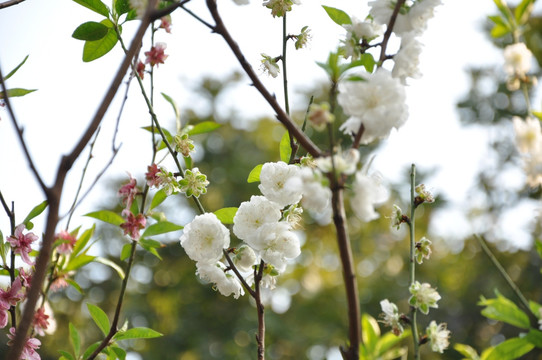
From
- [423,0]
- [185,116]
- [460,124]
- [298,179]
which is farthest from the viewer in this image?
[185,116]

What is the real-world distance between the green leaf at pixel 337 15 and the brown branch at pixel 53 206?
0.32 meters

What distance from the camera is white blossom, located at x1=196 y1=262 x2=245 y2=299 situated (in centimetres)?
76

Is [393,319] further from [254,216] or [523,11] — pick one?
[523,11]

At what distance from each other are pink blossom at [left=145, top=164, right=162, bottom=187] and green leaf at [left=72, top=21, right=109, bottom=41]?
22 centimetres

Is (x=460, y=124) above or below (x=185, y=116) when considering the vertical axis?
below

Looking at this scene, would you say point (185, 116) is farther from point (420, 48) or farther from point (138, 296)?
point (420, 48)

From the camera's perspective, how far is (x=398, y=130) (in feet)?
1.78

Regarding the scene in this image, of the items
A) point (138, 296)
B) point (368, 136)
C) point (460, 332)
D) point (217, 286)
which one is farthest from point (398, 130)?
point (138, 296)

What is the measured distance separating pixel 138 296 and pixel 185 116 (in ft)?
10.4

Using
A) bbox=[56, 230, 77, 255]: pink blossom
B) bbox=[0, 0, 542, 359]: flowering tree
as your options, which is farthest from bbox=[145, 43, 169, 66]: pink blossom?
bbox=[56, 230, 77, 255]: pink blossom

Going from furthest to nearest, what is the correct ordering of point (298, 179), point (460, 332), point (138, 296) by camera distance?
point (138, 296) < point (460, 332) < point (298, 179)

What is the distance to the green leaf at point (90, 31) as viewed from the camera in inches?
30.3

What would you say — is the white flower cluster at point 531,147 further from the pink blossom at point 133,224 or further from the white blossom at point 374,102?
the pink blossom at point 133,224

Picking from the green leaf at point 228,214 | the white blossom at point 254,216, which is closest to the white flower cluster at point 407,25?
the white blossom at point 254,216
